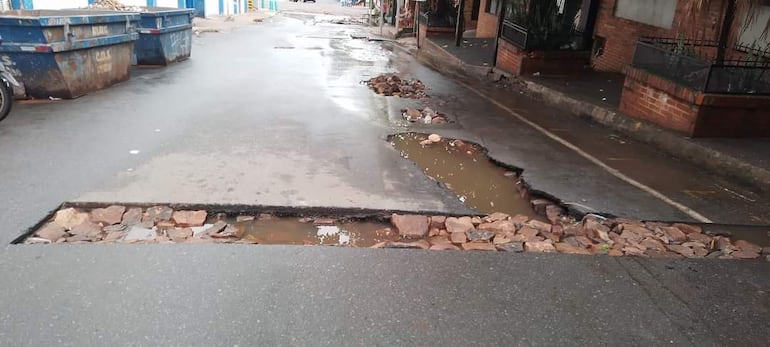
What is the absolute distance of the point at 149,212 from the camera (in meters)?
4.58

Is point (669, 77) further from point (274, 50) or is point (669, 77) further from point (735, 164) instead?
point (274, 50)

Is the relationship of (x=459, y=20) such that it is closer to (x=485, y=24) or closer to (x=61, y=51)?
(x=485, y=24)

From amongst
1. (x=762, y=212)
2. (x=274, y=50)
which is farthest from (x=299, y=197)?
(x=274, y=50)

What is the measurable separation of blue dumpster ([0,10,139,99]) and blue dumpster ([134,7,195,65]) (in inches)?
73.5

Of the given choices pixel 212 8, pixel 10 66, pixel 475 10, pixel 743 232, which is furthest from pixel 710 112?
pixel 212 8

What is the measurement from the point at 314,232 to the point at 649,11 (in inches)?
393

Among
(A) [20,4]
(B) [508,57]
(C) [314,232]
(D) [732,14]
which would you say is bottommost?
(C) [314,232]

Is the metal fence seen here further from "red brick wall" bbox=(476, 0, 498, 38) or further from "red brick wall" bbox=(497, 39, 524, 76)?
"red brick wall" bbox=(476, 0, 498, 38)

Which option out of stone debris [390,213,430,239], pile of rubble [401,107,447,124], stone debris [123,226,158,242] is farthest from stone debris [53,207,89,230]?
pile of rubble [401,107,447,124]

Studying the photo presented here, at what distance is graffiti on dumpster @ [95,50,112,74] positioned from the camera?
30.4ft

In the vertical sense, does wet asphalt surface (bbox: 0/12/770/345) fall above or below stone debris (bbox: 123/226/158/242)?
above

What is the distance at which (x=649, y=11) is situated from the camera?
36.5ft

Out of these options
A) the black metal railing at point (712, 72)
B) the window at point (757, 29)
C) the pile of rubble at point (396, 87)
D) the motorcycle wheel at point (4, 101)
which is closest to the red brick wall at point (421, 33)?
the pile of rubble at point (396, 87)

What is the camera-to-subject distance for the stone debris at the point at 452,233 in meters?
4.27
